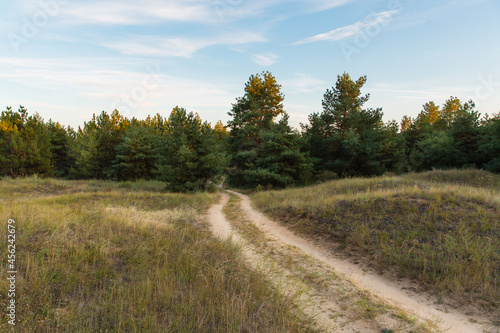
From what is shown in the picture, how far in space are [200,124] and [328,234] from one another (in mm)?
18122

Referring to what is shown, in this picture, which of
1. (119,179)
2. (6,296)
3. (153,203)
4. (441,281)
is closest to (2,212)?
(6,296)

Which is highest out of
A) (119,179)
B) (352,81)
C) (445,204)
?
(352,81)

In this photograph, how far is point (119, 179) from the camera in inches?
1377

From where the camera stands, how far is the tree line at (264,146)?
22703 millimetres

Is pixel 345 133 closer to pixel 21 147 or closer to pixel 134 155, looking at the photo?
pixel 134 155

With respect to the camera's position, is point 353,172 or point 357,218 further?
point 353,172

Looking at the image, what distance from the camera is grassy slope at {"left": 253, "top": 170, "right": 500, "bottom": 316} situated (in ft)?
16.6

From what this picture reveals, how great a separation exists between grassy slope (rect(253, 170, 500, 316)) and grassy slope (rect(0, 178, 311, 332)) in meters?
3.77

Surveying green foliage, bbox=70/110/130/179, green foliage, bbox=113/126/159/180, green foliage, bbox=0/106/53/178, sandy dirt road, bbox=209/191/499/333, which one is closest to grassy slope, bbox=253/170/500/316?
sandy dirt road, bbox=209/191/499/333

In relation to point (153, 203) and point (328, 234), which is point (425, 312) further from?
point (153, 203)

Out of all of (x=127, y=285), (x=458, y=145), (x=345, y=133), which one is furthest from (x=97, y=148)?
(x=458, y=145)

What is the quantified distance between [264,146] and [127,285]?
961 inches

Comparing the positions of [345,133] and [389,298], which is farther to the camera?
[345,133]

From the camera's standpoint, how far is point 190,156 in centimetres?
2156
